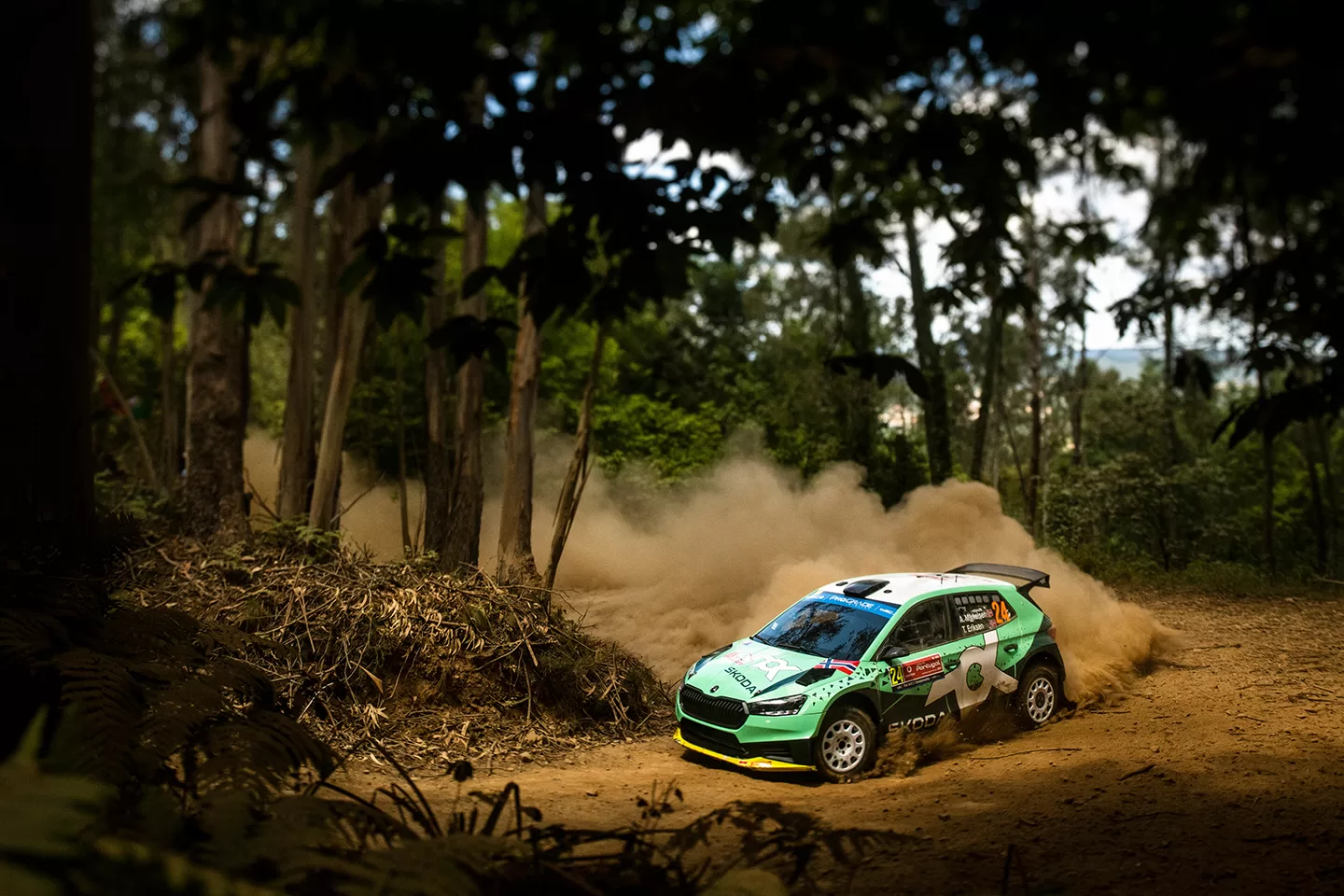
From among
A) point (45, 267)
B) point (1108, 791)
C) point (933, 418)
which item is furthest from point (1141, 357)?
point (45, 267)

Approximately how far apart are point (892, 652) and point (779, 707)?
4.48 feet

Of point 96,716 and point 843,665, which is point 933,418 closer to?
point 843,665

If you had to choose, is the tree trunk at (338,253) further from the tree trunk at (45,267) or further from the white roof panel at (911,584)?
the tree trunk at (45,267)

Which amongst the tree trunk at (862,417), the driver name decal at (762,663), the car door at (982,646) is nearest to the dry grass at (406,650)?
the driver name decal at (762,663)

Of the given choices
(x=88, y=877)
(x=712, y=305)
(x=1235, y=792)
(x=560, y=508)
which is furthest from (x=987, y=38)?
(x=712, y=305)

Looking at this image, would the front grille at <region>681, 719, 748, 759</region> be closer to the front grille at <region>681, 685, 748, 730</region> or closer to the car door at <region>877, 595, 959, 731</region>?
the front grille at <region>681, 685, 748, 730</region>

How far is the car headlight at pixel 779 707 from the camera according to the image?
9.89m

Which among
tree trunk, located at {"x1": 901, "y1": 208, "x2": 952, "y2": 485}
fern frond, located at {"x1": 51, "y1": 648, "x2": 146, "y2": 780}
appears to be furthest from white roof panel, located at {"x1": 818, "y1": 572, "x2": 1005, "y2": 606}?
tree trunk, located at {"x1": 901, "y1": 208, "x2": 952, "y2": 485}

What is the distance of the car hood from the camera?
33.4ft

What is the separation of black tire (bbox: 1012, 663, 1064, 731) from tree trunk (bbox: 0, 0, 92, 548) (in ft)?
31.4

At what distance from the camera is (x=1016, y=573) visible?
1292 centimetres

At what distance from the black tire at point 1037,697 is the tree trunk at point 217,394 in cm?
978

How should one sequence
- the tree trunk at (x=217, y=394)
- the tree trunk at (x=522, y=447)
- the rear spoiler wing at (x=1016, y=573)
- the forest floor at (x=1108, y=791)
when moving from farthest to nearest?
the tree trunk at (x=522, y=447), the tree trunk at (x=217, y=394), the rear spoiler wing at (x=1016, y=573), the forest floor at (x=1108, y=791)

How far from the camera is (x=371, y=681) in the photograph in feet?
34.7
